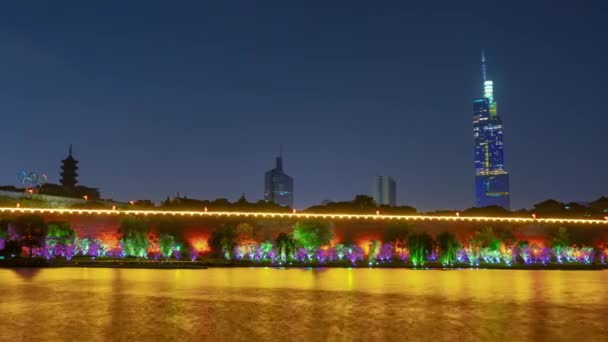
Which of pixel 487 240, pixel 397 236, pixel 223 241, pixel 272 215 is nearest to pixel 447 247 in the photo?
pixel 397 236

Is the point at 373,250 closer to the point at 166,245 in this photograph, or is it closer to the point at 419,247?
the point at 419,247

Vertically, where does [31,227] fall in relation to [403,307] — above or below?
above

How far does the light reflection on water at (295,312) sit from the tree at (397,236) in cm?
3053

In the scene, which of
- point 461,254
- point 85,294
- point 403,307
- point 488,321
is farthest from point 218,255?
point 488,321

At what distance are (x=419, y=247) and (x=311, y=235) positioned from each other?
404 inches

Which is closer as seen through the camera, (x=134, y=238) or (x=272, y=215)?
(x=134, y=238)

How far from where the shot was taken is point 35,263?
50125mm

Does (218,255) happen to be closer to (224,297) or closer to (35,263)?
(35,263)

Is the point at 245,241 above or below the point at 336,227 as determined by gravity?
below

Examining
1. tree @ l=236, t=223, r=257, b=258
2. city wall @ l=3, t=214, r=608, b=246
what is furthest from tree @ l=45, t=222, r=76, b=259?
tree @ l=236, t=223, r=257, b=258

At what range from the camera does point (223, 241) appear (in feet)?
193

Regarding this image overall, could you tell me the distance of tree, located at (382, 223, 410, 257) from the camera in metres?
60.9

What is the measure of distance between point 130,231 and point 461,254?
32.0m

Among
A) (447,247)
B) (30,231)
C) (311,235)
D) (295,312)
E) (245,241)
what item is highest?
(30,231)
